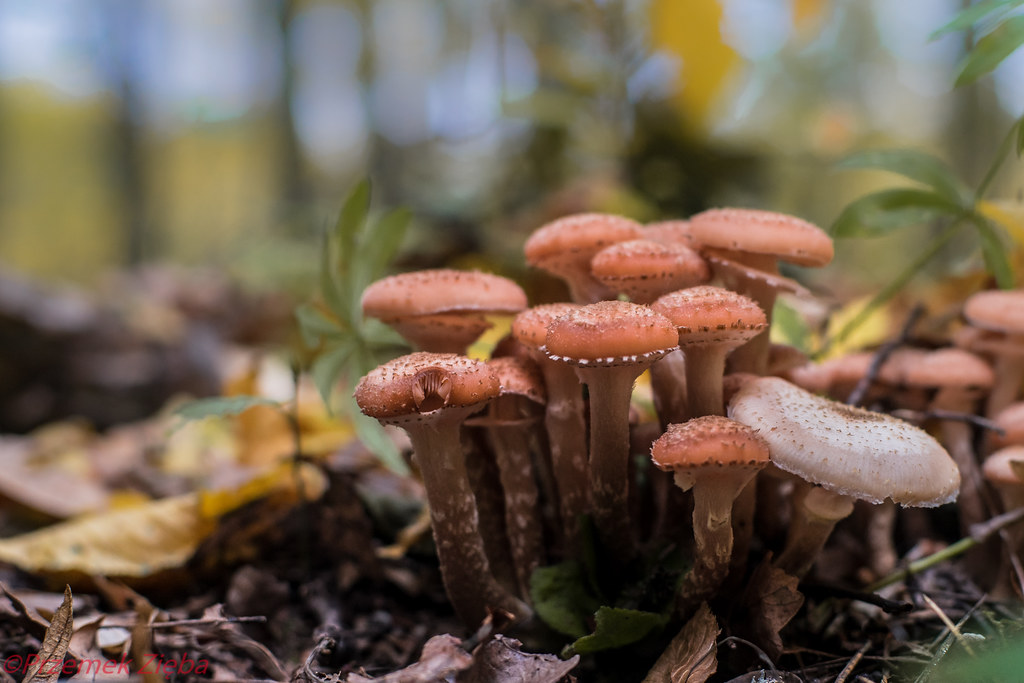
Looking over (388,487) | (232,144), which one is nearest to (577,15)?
(388,487)

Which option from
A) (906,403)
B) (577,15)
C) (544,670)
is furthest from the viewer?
(577,15)

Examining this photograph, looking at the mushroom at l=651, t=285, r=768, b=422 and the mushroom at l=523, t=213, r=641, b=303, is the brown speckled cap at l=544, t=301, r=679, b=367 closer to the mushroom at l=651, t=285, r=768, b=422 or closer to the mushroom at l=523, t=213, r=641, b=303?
the mushroom at l=651, t=285, r=768, b=422

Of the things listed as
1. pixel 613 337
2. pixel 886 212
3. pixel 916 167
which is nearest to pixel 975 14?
pixel 916 167

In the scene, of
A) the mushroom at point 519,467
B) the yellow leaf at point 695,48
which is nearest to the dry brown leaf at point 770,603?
the mushroom at point 519,467

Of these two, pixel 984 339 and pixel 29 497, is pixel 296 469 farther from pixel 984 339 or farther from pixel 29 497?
pixel 984 339

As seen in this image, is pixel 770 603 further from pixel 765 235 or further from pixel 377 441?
pixel 377 441

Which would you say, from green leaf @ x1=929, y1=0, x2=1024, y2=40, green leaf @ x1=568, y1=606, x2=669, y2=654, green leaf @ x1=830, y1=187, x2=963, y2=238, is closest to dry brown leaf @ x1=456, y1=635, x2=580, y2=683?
green leaf @ x1=568, y1=606, x2=669, y2=654
